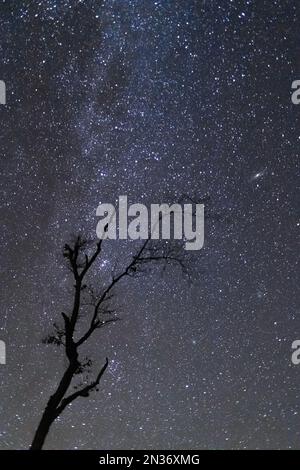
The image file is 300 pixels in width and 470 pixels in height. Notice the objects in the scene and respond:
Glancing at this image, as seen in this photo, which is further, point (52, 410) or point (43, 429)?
point (52, 410)

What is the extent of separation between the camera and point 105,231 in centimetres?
1201

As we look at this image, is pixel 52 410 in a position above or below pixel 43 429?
above

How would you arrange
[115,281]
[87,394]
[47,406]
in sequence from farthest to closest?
[115,281], [87,394], [47,406]

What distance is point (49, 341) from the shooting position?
458 inches
